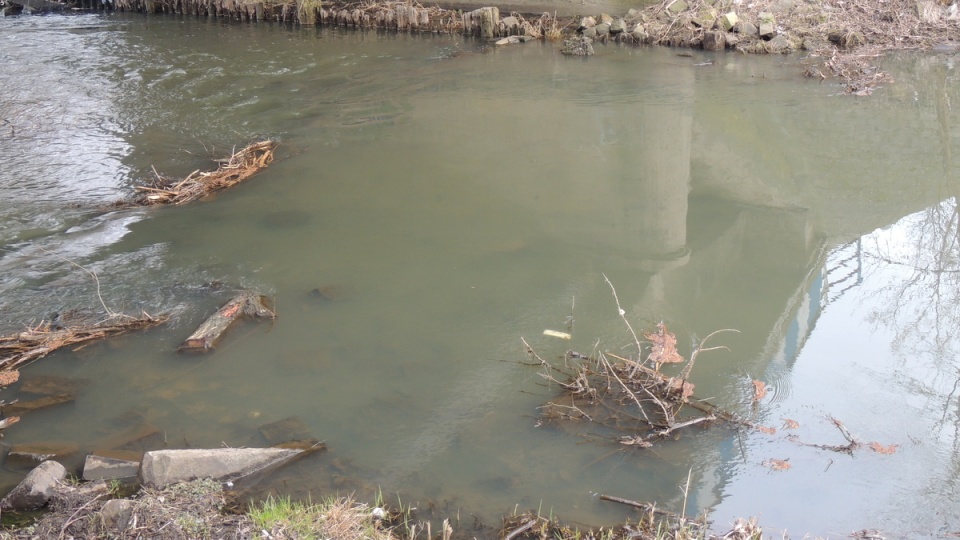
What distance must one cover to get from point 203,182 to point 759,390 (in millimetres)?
5507

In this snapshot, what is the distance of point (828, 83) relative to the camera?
11414mm

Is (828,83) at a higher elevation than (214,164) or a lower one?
higher

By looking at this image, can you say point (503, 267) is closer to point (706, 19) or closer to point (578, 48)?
point (578, 48)

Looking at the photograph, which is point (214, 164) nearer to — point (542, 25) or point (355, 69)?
point (355, 69)

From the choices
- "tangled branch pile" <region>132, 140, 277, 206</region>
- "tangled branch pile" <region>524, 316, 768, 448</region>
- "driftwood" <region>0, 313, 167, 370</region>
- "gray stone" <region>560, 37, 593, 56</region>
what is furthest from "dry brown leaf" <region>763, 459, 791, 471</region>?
"gray stone" <region>560, 37, 593, 56</region>

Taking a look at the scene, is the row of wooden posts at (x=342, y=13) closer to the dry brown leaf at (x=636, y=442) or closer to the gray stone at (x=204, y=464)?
the dry brown leaf at (x=636, y=442)

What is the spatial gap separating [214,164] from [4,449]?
4720 millimetres

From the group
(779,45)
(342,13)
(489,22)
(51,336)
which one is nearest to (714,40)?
(779,45)

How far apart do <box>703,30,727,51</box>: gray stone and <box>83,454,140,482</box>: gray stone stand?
12.4 meters

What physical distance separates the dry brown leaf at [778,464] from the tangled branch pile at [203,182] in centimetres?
565

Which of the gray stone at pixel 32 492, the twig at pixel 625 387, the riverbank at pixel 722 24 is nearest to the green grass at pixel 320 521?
the gray stone at pixel 32 492

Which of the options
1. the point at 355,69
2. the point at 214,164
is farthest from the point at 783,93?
the point at 214,164

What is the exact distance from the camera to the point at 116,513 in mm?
3422

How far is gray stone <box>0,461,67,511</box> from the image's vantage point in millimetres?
3623
